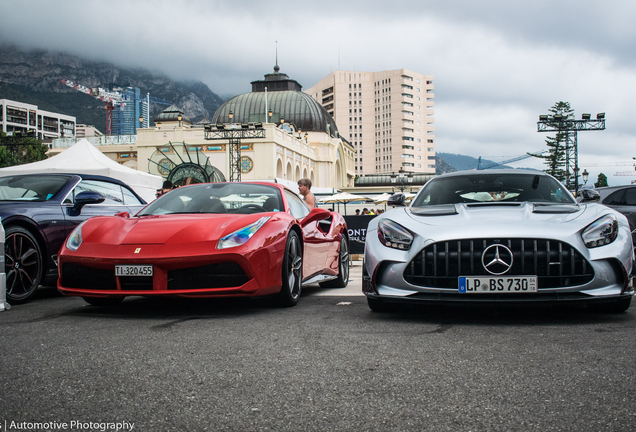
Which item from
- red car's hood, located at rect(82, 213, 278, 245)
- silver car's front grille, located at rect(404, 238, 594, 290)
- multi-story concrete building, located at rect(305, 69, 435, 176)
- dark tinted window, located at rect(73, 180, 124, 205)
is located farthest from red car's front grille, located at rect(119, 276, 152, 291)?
multi-story concrete building, located at rect(305, 69, 435, 176)

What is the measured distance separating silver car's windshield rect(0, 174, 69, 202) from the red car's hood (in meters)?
1.78

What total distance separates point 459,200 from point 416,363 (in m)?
2.74

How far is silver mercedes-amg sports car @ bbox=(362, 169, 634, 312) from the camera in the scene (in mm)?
4129

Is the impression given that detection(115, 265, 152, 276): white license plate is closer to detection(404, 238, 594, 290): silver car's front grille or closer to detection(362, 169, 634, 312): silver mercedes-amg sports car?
detection(362, 169, 634, 312): silver mercedes-amg sports car

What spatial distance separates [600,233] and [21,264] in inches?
204

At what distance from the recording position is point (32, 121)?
464ft

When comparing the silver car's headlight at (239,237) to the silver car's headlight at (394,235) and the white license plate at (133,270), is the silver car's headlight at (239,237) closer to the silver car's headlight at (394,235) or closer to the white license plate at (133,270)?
the white license plate at (133,270)

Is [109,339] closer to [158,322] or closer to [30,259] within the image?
[158,322]

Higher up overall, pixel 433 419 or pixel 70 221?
pixel 70 221

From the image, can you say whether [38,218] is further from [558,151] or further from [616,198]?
[558,151]

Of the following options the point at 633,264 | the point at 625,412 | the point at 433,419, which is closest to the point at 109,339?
the point at 433,419

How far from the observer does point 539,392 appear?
8.31 feet

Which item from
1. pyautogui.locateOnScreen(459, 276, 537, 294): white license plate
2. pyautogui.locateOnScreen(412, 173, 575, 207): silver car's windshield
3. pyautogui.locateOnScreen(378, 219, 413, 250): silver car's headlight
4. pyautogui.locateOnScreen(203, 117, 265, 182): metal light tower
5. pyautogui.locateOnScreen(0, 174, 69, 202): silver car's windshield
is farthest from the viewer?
pyautogui.locateOnScreen(203, 117, 265, 182): metal light tower

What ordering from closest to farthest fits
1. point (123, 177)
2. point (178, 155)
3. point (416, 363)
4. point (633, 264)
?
point (416, 363) < point (633, 264) < point (123, 177) < point (178, 155)
